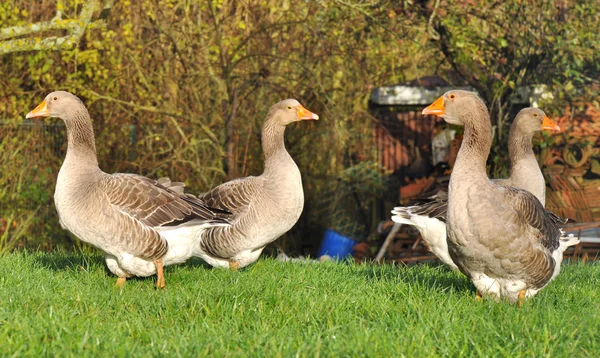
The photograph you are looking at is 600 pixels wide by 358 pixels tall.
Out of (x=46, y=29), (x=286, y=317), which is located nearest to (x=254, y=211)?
(x=286, y=317)

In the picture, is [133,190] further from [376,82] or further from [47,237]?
[376,82]

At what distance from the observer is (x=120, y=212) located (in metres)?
7.14

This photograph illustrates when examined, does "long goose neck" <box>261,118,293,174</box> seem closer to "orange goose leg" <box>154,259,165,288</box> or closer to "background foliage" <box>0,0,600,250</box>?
"orange goose leg" <box>154,259,165,288</box>

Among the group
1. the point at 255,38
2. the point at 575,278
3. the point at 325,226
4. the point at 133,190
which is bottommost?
the point at 325,226

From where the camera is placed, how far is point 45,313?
5.61m

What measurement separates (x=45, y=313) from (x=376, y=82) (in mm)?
11531

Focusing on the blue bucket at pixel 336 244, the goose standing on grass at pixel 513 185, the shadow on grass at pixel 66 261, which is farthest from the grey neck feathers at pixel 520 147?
the blue bucket at pixel 336 244

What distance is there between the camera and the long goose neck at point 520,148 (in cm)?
903

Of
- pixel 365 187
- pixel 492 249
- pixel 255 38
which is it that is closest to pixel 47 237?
pixel 255 38

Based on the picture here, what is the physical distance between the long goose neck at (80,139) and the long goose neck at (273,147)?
6.78 feet

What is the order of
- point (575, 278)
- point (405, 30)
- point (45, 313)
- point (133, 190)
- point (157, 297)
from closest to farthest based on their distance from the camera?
point (45, 313) → point (157, 297) → point (133, 190) → point (575, 278) → point (405, 30)

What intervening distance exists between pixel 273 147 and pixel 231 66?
4.58 metres

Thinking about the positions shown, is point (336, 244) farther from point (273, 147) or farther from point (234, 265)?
point (234, 265)

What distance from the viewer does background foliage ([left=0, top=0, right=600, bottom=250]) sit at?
496 inches
